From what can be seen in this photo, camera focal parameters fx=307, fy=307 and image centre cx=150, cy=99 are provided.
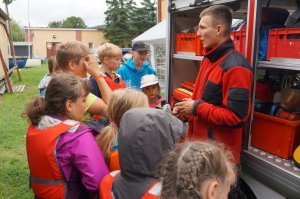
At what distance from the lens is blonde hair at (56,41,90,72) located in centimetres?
284

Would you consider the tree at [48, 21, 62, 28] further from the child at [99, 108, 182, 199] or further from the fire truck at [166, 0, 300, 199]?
the child at [99, 108, 182, 199]

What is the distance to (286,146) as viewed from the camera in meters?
2.36

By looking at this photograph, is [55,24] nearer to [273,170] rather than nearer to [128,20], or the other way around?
[128,20]

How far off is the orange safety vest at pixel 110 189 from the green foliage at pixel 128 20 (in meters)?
51.4

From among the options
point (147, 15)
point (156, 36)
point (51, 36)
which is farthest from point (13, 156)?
point (51, 36)

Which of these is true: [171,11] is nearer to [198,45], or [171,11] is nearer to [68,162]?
[198,45]

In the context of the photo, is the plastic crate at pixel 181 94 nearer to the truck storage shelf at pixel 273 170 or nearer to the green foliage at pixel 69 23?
the truck storage shelf at pixel 273 170

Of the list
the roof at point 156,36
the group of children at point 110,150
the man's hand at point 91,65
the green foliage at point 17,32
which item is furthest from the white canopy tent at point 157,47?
the green foliage at point 17,32

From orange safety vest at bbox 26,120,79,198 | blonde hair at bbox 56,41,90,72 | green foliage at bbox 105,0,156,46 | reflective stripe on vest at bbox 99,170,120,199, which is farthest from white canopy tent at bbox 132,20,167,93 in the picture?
green foliage at bbox 105,0,156,46

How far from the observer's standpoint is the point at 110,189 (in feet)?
5.76

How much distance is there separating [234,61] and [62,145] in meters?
1.36

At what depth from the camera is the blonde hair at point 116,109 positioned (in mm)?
2131

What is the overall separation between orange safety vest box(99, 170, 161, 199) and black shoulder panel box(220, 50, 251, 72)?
112cm

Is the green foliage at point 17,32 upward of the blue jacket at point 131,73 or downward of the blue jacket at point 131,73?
upward
